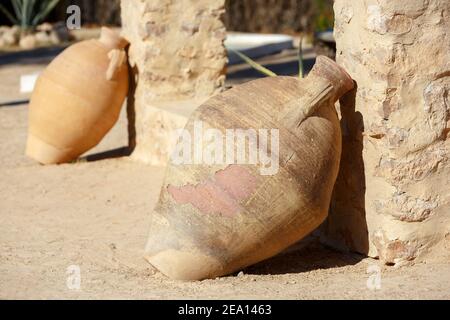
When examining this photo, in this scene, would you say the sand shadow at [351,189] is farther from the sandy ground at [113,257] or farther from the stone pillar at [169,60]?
the stone pillar at [169,60]

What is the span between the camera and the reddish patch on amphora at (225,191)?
12.5ft

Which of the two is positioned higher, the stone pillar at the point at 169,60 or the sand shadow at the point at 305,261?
the stone pillar at the point at 169,60

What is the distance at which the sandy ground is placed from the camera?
148 inches

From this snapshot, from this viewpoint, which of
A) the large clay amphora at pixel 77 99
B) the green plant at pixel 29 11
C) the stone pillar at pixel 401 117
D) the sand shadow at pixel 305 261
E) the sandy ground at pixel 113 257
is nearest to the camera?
the sandy ground at pixel 113 257

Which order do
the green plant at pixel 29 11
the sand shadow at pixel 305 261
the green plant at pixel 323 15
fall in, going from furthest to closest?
1. the green plant at pixel 29 11
2. the green plant at pixel 323 15
3. the sand shadow at pixel 305 261

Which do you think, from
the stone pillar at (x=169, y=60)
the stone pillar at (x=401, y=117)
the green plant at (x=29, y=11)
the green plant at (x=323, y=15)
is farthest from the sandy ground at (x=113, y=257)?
the green plant at (x=29, y=11)

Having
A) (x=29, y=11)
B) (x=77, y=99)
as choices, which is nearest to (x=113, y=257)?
(x=77, y=99)

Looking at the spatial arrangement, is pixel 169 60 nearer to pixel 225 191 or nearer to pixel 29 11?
pixel 225 191

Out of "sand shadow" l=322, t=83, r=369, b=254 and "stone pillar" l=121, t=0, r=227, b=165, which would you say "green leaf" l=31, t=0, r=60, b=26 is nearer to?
"stone pillar" l=121, t=0, r=227, b=165

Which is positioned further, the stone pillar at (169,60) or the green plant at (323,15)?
the green plant at (323,15)

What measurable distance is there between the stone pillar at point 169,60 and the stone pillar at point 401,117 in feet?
6.70

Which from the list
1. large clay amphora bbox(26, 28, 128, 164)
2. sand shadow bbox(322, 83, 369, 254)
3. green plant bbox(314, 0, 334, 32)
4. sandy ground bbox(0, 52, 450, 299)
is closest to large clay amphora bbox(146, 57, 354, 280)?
sandy ground bbox(0, 52, 450, 299)

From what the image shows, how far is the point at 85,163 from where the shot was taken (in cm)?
A: 640

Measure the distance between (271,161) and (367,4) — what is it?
0.80 metres
